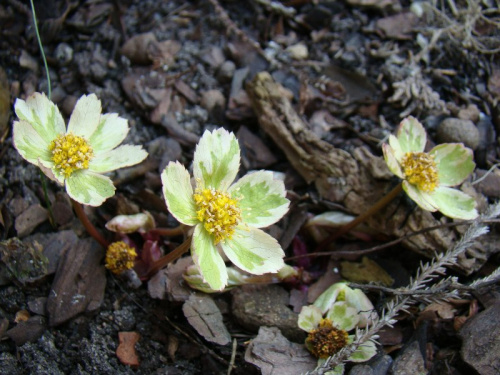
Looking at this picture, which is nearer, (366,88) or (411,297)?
(411,297)

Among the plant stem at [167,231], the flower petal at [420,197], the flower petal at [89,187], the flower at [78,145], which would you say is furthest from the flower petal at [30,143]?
the flower petal at [420,197]

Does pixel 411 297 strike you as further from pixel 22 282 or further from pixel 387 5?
pixel 387 5

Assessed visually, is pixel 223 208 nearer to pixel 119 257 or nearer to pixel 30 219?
pixel 119 257

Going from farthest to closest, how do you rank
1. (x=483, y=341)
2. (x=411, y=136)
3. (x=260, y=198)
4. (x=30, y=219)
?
1. (x=411, y=136)
2. (x=30, y=219)
3. (x=260, y=198)
4. (x=483, y=341)

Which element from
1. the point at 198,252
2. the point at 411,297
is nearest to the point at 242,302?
the point at 198,252

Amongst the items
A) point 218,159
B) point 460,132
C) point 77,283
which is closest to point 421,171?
point 460,132

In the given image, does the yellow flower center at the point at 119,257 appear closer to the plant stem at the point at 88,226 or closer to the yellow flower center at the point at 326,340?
the plant stem at the point at 88,226
